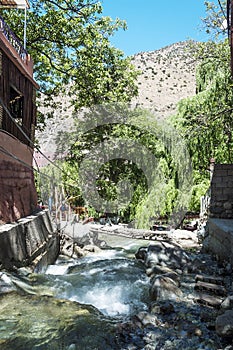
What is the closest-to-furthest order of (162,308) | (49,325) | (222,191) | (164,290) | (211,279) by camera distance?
(49,325) → (162,308) → (164,290) → (211,279) → (222,191)

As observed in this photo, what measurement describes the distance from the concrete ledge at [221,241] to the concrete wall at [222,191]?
47cm

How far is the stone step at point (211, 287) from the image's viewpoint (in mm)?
5944

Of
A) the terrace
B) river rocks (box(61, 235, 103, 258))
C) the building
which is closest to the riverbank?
the building

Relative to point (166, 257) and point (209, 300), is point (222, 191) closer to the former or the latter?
point (166, 257)

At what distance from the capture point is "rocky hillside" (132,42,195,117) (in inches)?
1844

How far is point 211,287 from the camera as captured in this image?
6.25 m

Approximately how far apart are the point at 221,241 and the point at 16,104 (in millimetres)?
7076

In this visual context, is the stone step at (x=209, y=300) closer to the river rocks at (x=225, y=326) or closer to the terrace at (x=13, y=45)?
the river rocks at (x=225, y=326)

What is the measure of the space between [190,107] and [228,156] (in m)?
3.03

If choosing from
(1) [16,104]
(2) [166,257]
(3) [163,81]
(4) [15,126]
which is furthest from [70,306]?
(3) [163,81]

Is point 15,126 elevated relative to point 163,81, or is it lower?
lower

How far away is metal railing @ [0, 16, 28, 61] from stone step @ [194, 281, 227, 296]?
6997 mm

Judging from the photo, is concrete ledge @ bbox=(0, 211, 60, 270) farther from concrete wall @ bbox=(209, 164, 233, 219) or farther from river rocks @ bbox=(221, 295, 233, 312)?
concrete wall @ bbox=(209, 164, 233, 219)

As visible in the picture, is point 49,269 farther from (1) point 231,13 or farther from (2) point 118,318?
(1) point 231,13
